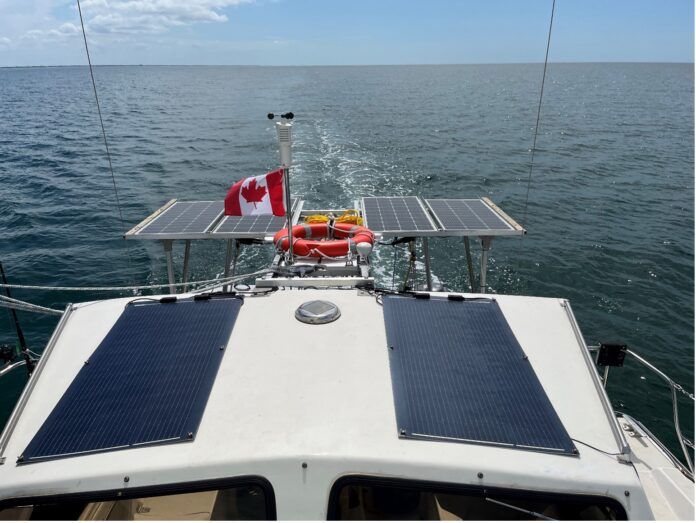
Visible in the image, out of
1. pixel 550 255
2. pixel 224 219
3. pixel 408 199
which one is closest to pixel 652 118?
pixel 550 255

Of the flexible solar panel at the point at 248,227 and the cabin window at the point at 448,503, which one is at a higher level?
the flexible solar panel at the point at 248,227

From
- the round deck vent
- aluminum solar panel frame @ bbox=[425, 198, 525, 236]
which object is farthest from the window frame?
→ aluminum solar panel frame @ bbox=[425, 198, 525, 236]

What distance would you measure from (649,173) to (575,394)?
30505 millimetres

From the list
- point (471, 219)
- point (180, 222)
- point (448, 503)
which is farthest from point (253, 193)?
point (448, 503)

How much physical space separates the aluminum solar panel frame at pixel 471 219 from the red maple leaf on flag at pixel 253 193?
11.0 ft

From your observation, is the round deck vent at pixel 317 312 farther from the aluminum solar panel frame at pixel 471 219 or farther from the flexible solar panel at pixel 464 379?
the aluminum solar panel frame at pixel 471 219

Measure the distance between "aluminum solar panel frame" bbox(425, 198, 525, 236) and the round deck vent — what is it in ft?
12.7

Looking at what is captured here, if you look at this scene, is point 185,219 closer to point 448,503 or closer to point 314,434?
point 314,434

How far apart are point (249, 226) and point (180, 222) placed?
4.03 ft

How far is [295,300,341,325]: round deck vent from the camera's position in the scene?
4750mm

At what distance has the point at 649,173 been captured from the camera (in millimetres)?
29031

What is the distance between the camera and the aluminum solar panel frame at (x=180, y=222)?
7.85 meters

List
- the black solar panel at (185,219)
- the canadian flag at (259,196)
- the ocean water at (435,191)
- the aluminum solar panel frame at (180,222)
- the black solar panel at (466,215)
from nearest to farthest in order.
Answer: the canadian flag at (259,196) → the aluminum solar panel frame at (180,222) → the black solar panel at (185,219) → the black solar panel at (466,215) → the ocean water at (435,191)

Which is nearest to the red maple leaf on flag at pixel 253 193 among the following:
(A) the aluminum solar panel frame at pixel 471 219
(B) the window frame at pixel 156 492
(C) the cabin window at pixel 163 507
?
(A) the aluminum solar panel frame at pixel 471 219
